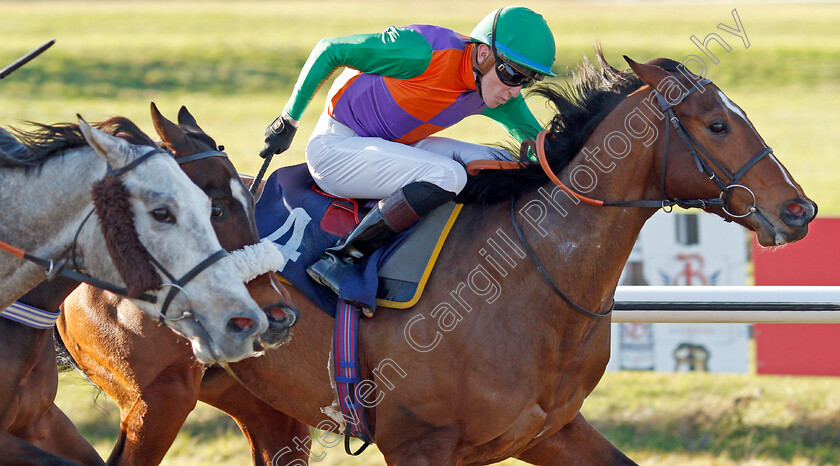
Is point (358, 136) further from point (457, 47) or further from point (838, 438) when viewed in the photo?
point (838, 438)

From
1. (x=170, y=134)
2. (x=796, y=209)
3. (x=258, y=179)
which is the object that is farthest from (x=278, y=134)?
(x=796, y=209)

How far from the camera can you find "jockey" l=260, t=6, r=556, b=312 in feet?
10.9

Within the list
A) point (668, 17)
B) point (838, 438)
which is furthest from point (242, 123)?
point (668, 17)

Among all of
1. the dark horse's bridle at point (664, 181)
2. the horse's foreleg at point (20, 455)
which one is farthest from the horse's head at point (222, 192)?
the dark horse's bridle at point (664, 181)

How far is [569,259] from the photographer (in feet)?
10.7

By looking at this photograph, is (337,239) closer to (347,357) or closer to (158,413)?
(347,357)

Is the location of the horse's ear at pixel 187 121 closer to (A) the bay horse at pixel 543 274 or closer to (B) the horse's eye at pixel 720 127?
(A) the bay horse at pixel 543 274

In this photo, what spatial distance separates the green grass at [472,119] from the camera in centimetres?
532

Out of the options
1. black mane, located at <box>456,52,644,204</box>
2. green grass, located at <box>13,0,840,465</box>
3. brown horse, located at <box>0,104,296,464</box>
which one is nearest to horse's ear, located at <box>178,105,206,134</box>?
brown horse, located at <box>0,104,296,464</box>

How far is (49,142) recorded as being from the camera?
2.64m

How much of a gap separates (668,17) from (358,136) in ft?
109

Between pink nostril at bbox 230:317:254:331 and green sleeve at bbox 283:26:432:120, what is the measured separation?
1.21 metres

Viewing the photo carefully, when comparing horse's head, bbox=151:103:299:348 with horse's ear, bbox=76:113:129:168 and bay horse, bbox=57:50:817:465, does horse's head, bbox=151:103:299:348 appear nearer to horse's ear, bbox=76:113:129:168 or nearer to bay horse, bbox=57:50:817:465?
horse's ear, bbox=76:113:129:168

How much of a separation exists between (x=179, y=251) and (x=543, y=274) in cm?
135
